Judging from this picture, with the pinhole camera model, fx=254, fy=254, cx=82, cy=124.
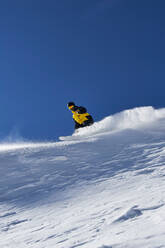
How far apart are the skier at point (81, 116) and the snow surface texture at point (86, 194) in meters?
4.50

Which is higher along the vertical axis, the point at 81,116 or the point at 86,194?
the point at 81,116

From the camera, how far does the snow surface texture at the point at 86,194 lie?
2.50 m

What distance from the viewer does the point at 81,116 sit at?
12.9 m

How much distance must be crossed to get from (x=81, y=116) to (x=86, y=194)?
28.8 feet

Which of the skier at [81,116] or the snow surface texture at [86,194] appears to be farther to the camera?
the skier at [81,116]

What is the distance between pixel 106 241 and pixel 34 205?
2182mm

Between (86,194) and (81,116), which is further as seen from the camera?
(81,116)

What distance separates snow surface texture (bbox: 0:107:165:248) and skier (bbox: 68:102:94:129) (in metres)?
4.50

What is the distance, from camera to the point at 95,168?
5.70 m

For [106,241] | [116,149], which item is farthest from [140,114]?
[106,241]

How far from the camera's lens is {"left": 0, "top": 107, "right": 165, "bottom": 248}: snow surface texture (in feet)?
8.19

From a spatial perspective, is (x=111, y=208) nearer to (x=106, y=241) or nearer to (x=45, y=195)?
(x=106, y=241)

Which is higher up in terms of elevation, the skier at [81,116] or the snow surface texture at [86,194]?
the skier at [81,116]

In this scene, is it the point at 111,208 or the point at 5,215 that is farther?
the point at 5,215
